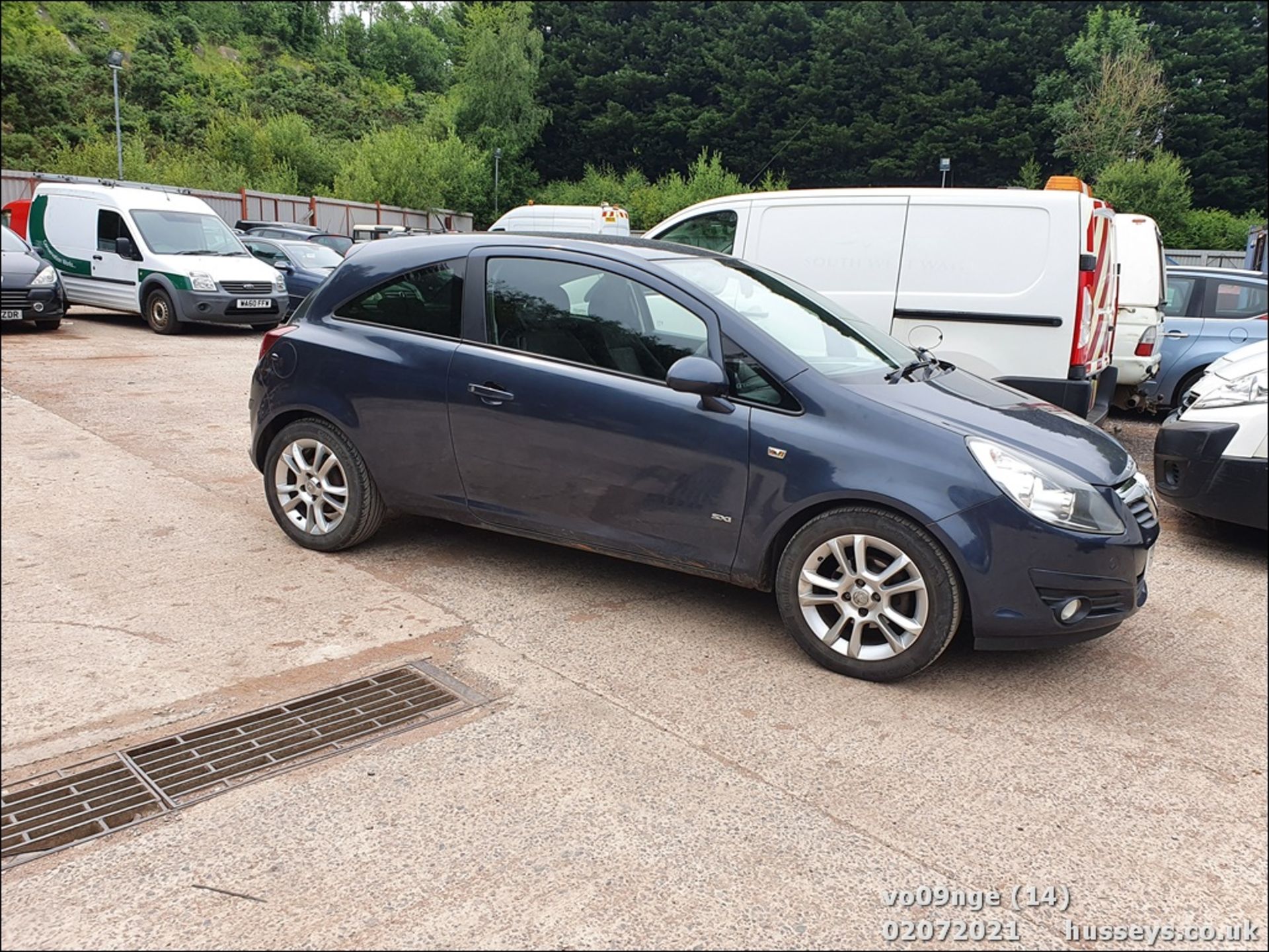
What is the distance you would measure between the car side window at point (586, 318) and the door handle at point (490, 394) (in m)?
0.21

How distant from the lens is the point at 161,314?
14312mm

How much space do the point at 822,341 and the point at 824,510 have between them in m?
0.93

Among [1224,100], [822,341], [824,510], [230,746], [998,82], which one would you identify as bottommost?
[230,746]

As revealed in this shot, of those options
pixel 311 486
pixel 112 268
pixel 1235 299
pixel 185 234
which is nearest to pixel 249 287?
pixel 185 234

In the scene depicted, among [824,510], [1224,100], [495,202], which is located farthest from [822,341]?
[495,202]

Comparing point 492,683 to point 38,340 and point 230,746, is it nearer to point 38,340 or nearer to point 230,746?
point 230,746

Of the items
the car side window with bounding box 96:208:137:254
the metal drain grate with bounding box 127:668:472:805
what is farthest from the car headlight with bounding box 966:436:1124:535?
the car side window with bounding box 96:208:137:254

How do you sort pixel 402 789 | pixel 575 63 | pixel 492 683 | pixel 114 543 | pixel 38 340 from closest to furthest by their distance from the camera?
1. pixel 402 789
2. pixel 492 683
3. pixel 114 543
4. pixel 38 340
5. pixel 575 63

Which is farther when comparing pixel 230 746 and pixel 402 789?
pixel 230 746

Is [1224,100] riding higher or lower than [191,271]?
higher

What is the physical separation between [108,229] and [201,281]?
6.28ft

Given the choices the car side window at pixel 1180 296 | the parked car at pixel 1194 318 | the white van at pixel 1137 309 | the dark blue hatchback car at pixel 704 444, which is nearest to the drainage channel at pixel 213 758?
the dark blue hatchback car at pixel 704 444

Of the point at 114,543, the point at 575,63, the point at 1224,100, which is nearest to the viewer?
the point at 114,543

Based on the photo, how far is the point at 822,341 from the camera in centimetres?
452
